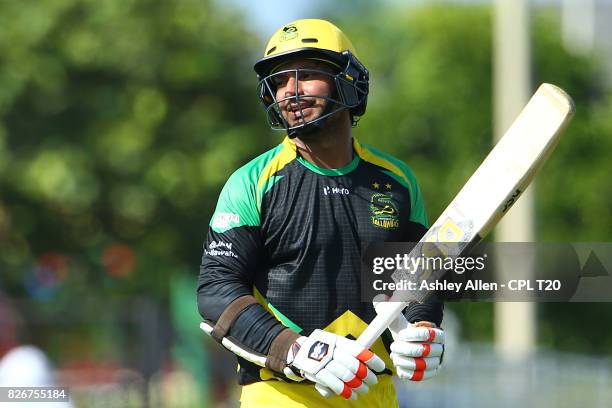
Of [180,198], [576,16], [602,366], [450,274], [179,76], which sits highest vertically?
[576,16]

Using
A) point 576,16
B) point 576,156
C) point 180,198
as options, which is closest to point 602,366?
point 576,156

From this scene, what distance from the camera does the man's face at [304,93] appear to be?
488 centimetres

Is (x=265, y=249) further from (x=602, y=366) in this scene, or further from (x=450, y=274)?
(x=602, y=366)

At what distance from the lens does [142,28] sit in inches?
827

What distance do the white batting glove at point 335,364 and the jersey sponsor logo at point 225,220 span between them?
23.1 inches

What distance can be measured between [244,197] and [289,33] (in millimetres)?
737

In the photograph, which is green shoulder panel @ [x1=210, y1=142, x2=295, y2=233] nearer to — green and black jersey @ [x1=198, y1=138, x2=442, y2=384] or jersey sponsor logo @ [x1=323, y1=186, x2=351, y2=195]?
green and black jersey @ [x1=198, y1=138, x2=442, y2=384]

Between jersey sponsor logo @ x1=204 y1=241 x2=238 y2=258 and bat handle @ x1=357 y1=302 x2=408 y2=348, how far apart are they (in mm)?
605

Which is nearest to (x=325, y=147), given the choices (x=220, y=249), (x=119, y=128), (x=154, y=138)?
(x=220, y=249)

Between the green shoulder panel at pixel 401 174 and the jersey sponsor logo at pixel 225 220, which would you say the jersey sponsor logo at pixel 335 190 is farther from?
the jersey sponsor logo at pixel 225 220

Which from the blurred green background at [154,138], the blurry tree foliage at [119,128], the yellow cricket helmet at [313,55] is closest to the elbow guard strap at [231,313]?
the yellow cricket helmet at [313,55]

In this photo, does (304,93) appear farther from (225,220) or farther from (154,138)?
(154,138)

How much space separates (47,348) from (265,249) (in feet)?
37.3

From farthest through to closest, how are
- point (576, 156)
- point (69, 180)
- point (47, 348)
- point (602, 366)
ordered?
point (69, 180) < point (576, 156) < point (47, 348) < point (602, 366)
